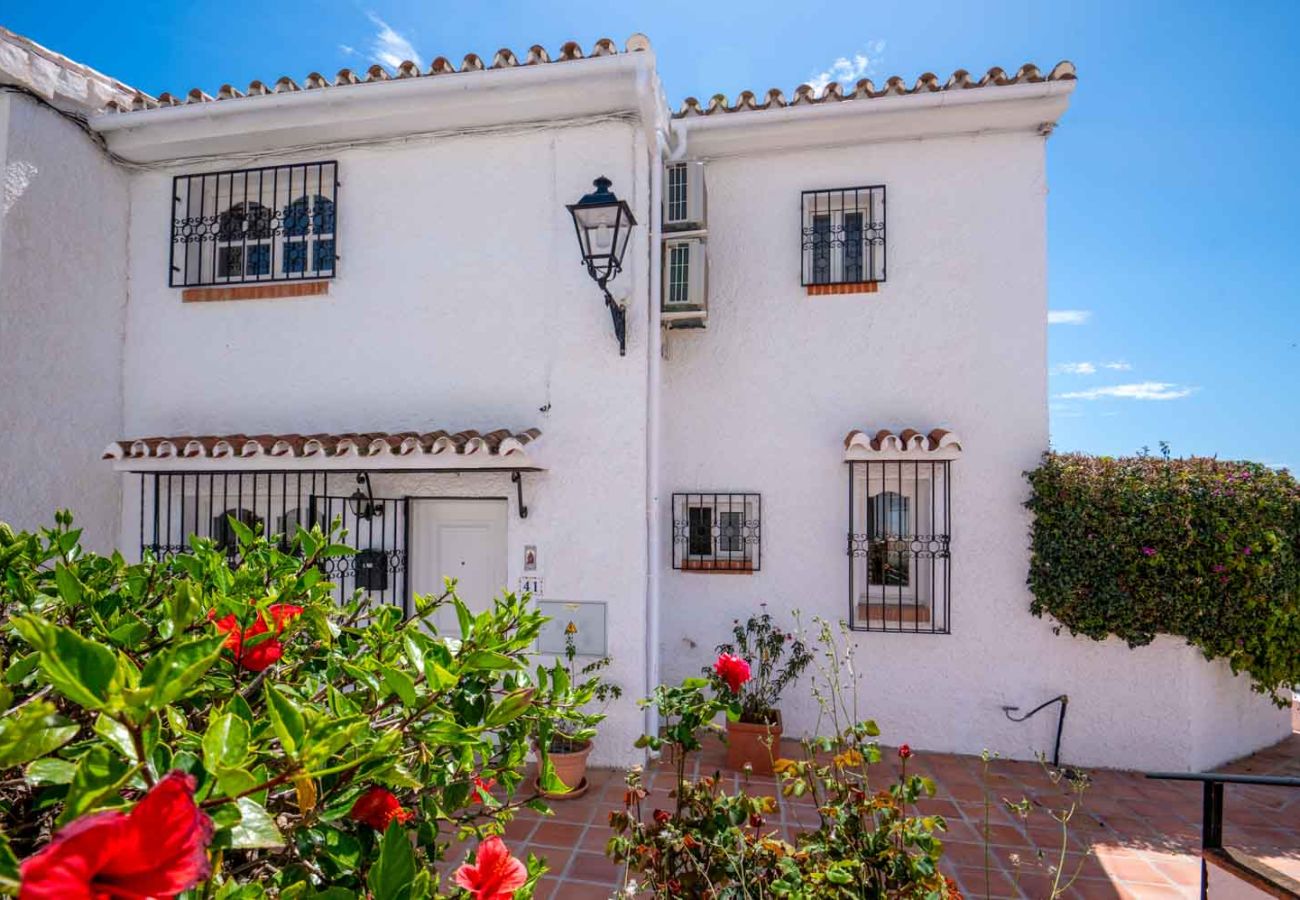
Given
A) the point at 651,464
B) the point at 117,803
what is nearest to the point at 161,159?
the point at 651,464

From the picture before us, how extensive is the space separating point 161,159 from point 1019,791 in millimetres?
11623

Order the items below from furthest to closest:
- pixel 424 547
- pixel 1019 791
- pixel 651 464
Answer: pixel 424 547
pixel 651 464
pixel 1019 791

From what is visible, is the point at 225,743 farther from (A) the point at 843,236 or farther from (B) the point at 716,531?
(A) the point at 843,236

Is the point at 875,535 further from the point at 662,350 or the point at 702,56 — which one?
the point at 702,56

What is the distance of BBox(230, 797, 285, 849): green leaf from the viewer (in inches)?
39.3

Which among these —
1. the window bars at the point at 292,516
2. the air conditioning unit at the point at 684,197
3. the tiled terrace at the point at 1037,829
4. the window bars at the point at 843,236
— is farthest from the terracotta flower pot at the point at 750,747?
the air conditioning unit at the point at 684,197

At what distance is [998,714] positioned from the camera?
7.12m

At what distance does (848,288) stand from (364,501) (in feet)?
19.8

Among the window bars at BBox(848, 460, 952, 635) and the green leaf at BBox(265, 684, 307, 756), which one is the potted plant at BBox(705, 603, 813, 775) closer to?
the window bars at BBox(848, 460, 952, 635)

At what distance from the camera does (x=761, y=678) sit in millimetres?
7102

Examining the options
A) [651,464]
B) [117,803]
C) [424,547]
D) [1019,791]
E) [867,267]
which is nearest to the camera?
[117,803]

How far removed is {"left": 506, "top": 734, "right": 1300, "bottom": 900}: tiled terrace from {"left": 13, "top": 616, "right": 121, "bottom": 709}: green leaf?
3994 millimetres

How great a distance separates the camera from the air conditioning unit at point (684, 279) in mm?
7184

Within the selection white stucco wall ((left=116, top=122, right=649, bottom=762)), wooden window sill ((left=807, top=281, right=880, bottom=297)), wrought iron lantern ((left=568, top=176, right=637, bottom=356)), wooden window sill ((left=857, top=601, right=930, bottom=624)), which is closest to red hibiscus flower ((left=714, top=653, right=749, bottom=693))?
white stucco wall ((left=116, top=122, right=649, bottom=762))
